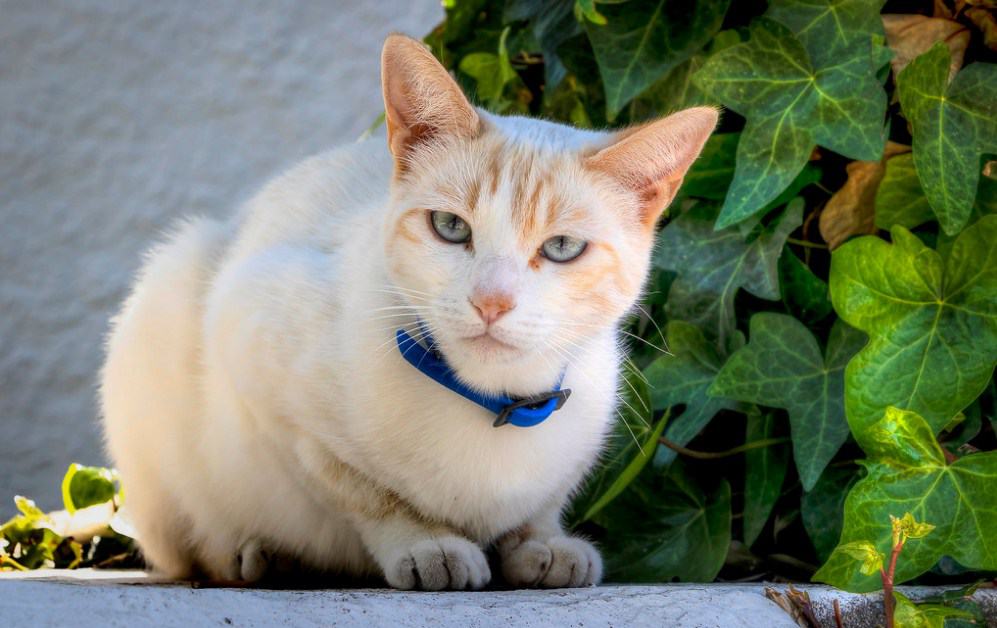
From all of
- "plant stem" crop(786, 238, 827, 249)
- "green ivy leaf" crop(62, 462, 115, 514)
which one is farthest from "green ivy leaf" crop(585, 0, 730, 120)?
"green ivy leaf" crop(62, 462, 115, 514)

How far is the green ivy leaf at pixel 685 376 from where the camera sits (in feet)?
5.89

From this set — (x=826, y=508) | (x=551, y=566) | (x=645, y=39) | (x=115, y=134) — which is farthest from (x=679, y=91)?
(x=115, y=134)

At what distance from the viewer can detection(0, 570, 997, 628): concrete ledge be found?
3.37 ft

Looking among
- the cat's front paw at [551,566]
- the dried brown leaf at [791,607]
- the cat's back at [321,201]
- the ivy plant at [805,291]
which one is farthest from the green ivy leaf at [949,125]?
the cat's back at [321,201]

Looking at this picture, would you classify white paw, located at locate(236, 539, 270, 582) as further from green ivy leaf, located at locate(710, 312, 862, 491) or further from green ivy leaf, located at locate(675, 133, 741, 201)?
green ivy leaf, located at locate(675, 133, 741, 201)

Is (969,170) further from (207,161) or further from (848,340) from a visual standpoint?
(207,161)

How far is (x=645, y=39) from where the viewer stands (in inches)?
70.1

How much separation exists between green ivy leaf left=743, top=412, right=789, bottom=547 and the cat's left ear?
463 mm

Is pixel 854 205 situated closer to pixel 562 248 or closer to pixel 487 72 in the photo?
pixel 562 248

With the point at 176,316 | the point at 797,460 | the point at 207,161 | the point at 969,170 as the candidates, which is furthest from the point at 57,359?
the point at 969,170

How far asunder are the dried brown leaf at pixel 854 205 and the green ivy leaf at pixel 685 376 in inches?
10.3

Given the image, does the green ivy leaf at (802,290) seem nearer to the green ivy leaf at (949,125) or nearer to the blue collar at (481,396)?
the green ivy leaf at (949,125)

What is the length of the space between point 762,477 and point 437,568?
0.64 metres

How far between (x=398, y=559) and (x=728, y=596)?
0.42 m
